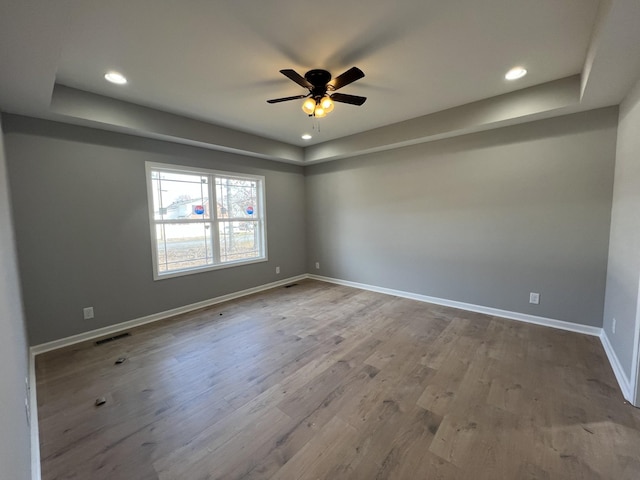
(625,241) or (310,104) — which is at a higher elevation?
(310,104)

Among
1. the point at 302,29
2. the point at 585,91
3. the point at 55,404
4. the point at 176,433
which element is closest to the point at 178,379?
the point at 176,433

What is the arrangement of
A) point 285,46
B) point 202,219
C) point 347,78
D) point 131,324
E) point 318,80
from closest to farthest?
point 285,46 < point 347,78 < point 318,80 < point 131,324 < point 202,219

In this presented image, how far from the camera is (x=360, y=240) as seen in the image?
15.8ft

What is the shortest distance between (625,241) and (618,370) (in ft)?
3.57

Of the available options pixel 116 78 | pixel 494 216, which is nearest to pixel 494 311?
pixel 494 216

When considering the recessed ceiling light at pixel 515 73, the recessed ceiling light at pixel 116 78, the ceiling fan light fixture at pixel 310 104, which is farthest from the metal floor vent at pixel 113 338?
the recessed ceiling light at pixel 515 73

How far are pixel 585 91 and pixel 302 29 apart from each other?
2.52m

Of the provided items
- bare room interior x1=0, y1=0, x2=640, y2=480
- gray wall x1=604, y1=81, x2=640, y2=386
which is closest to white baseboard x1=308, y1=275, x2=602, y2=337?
bare room interior x1=0, y1=0, x2=640, y2=480

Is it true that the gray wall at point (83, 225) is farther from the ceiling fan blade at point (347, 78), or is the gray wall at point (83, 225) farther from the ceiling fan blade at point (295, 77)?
the ceiling fan blade at point (347, 78)

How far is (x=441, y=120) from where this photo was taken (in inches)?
132

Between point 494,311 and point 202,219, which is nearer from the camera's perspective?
point 494,311

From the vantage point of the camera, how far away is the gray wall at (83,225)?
2.65 meters

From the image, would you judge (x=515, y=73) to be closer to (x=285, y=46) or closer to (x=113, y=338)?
(x=285, y=46)

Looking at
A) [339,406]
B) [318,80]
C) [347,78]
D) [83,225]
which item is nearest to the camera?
[339,406]
